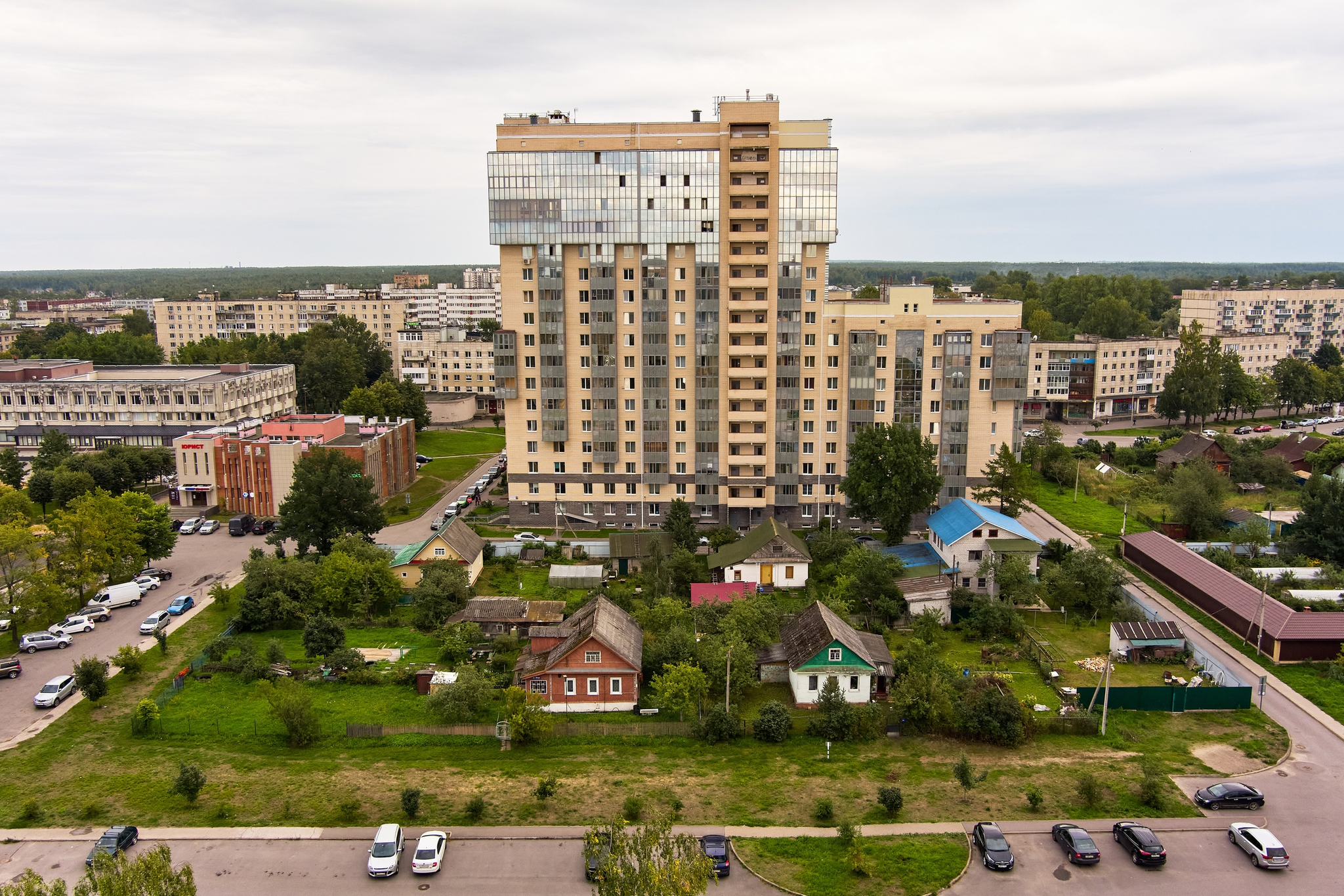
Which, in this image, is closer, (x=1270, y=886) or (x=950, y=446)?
(x=1270, y=886)

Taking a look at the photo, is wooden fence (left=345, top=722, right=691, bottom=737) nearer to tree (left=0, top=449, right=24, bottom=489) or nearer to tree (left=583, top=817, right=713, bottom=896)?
tree (left=583, top=817, right=713, bottom=896)

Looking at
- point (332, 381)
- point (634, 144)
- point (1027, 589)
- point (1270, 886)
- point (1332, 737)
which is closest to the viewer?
point (1270, 886)

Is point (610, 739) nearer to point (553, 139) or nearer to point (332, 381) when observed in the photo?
point (553, 139)

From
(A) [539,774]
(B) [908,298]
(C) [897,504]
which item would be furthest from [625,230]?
(A) [539,774]

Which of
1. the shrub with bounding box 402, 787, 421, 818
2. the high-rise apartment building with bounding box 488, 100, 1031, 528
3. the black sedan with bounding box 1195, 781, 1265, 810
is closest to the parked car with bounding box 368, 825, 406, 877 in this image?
the shrub with bounding box 402, 787, 421, 818

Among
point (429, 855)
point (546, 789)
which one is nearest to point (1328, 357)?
point (546, 789)

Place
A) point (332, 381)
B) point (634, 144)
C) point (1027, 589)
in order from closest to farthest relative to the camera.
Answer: point (1027, 589), point (634, 144), point (332, 381)
